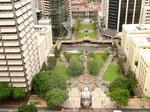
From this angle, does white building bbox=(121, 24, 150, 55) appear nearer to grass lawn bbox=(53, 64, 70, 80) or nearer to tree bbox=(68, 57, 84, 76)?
tree bbox=(68, 57, 84, 76)

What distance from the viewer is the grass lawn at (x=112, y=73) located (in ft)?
341

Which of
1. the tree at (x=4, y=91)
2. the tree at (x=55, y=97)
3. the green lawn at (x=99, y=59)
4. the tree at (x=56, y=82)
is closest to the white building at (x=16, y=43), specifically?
the tree at (x=4, y=91)

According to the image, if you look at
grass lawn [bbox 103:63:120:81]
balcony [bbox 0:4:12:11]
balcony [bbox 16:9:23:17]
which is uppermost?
balcony [bbox 0:4:12:11]

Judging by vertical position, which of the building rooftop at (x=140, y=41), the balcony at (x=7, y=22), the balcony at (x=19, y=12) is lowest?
the building rooftop at (x=140, y=41)

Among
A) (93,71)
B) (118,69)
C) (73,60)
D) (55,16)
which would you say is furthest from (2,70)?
(55,16)

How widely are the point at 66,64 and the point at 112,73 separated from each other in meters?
23.6

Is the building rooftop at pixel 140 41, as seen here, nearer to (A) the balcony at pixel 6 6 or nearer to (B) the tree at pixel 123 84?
(B) the tree at pixel 123 84

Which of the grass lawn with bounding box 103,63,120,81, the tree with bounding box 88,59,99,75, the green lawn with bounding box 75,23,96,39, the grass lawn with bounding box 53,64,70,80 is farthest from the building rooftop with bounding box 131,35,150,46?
the green lawn with bounding box 75,23,96,39

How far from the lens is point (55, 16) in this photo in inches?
5635

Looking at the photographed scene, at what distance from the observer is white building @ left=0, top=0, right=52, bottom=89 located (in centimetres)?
7314

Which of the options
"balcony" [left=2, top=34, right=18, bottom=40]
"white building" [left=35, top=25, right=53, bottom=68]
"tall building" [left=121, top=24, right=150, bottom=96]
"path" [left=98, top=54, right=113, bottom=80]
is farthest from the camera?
"path" [left=98, top=54, right=113, bottom=80]

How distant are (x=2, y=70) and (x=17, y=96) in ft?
34.4

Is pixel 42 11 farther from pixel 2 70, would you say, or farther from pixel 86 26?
pixel 2 70

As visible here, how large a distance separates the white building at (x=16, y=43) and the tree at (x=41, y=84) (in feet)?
6.83
